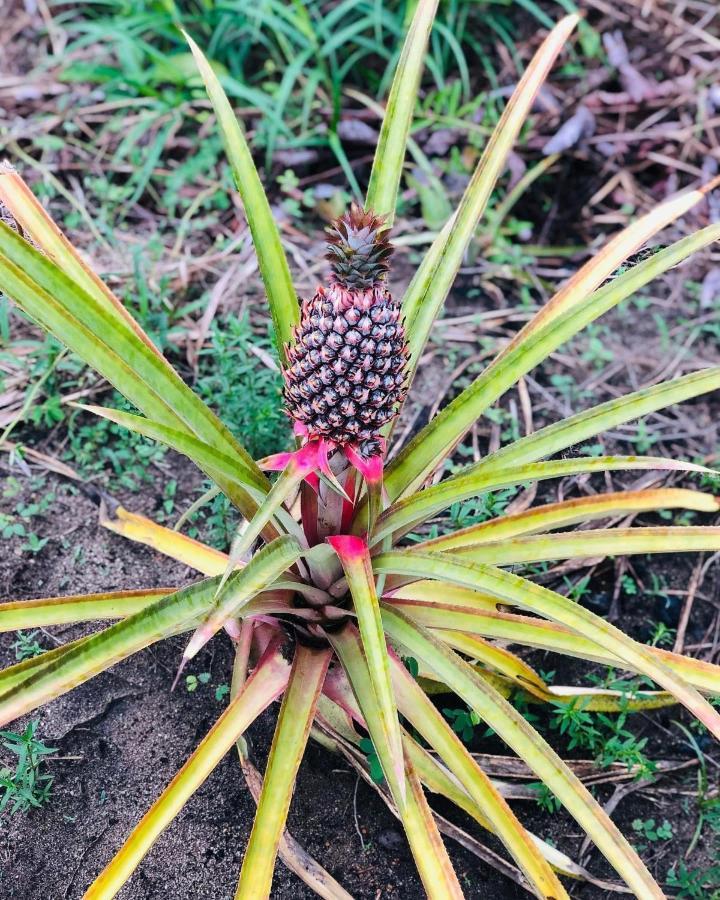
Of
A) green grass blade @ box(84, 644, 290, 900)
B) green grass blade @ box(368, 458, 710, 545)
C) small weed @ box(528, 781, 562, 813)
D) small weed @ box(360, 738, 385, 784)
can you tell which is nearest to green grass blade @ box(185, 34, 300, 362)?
green grass blade @ box(368, 458, 710, 545)

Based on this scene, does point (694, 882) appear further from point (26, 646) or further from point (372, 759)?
point (26, 646)

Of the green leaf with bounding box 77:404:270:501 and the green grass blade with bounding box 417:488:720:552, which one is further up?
the green leaf with bounding box 77:404:270:501

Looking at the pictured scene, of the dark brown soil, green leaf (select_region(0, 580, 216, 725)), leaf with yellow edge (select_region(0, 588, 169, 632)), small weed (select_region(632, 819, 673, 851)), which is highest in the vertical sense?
green leaf (select_region(0, 580, 216, 725))

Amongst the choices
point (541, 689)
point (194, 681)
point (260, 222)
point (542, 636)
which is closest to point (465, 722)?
point (541, 689)

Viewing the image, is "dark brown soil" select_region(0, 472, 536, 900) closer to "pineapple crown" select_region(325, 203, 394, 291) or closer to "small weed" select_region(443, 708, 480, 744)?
"small weed" select_region(443, 708, 480, 744)

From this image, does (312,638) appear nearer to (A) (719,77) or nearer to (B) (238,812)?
(B) (238,812)

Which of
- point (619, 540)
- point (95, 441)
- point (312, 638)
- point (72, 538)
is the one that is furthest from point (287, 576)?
point (95, 441)

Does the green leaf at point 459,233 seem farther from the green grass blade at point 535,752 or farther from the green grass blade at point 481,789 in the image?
the green grass blade at point 481,789
